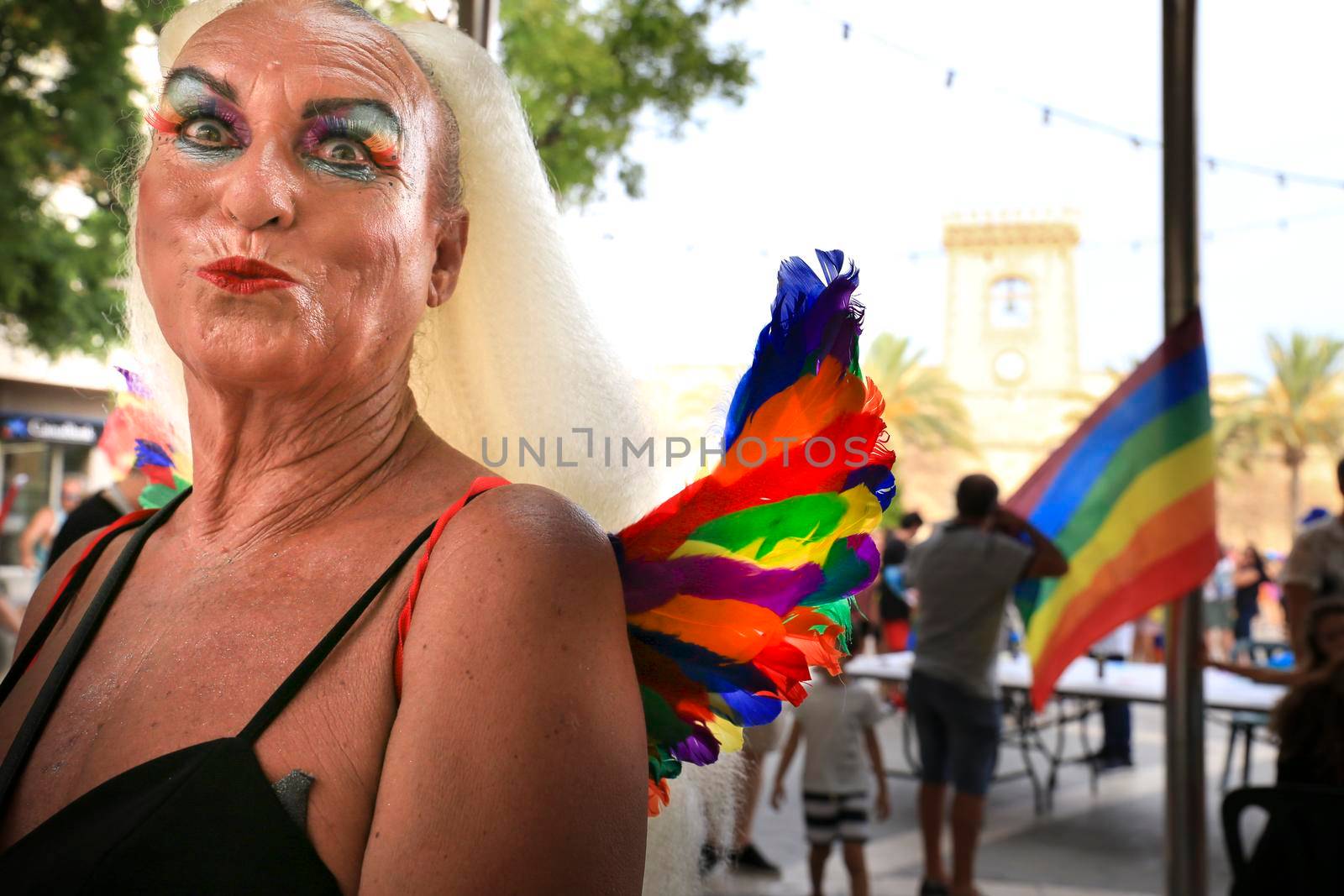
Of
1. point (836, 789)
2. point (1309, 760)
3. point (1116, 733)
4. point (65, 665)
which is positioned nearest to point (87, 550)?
point (65, 665)

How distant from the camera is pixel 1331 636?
405 cm

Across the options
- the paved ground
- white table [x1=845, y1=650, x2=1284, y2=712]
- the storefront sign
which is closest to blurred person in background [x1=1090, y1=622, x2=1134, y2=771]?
the paved ground

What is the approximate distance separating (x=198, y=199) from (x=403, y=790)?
529mm

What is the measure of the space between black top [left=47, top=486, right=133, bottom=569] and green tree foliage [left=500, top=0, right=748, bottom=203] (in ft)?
19.6

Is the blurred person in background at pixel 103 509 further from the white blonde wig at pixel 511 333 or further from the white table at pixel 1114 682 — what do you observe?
the white table at pixel 1114 682

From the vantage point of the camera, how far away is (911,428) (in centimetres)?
2856

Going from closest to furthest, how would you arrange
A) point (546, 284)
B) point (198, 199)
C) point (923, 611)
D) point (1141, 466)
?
point (198, 199) < point (546, 284) < point (1141, 466) < point (923, 611)

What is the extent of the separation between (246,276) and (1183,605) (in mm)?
2890

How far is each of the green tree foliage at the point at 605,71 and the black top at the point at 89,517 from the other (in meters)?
5.98

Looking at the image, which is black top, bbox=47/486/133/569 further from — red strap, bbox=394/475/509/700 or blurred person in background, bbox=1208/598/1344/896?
blurred person in background, bbox=1208/598/1344/896

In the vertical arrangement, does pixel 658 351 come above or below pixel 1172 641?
above

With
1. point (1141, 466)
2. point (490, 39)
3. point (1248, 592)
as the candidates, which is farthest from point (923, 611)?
point (1248, 592)

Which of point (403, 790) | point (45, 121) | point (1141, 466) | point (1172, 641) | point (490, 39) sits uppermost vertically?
point (45, 121)

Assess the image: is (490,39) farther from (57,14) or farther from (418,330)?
(57,14)
